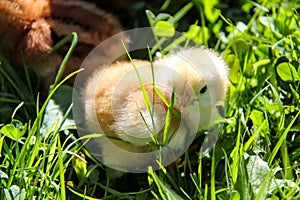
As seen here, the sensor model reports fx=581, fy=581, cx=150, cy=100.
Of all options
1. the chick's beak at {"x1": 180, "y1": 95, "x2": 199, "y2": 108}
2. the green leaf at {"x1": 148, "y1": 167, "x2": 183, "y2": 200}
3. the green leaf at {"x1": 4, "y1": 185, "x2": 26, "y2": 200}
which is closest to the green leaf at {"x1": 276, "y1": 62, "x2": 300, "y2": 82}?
the chick's beak at {"x1": 180, "y1": 95, "x2": 199, "y2": 108}

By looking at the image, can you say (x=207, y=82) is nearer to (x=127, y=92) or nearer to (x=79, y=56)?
(x=127, y=92)

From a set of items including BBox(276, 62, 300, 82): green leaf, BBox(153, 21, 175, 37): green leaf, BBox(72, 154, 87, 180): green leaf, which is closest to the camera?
BBox(72, 154, 87, 180): green leaf

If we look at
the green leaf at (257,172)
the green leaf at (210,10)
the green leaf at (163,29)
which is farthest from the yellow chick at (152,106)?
the green leaf at (210,10)

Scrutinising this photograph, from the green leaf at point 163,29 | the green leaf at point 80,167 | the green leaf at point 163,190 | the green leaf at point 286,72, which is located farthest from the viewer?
the green leaf at point 163,29

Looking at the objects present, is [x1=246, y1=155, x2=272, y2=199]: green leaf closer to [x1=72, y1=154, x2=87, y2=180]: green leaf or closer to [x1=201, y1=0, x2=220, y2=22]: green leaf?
[x1=72, y1=154, x2=87, y2=180]: green leaf

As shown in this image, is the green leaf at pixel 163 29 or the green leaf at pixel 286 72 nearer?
the green leaf at pixel 286 72

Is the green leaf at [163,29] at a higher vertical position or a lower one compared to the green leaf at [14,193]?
higher

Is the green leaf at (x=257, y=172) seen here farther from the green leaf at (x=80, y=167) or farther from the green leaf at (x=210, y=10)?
the green leaf at (x=210, y=10)
